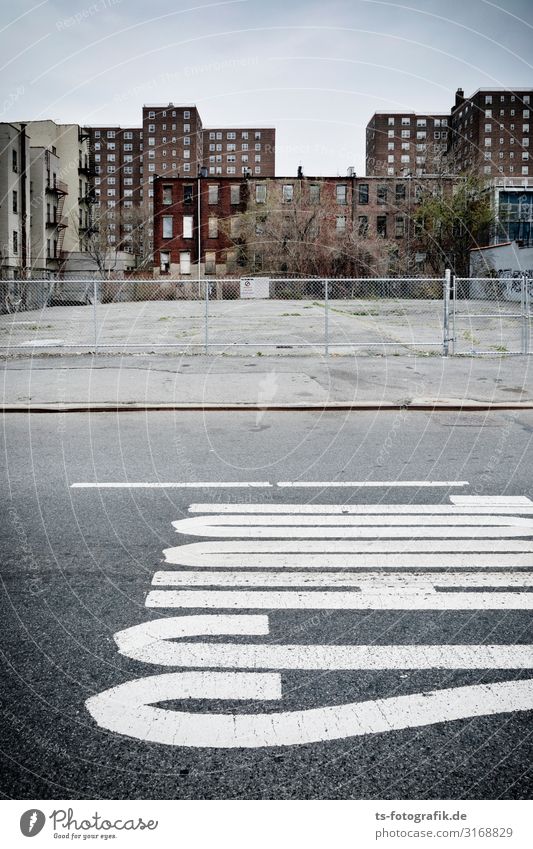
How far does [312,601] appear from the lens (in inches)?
175

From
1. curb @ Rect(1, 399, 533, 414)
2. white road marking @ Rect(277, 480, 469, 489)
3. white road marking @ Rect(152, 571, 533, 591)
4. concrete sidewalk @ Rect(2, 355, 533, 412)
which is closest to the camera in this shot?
white road marking @ Rect(152, 571, 533, 591)

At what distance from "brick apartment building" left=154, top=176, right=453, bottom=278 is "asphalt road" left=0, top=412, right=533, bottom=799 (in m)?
47.4

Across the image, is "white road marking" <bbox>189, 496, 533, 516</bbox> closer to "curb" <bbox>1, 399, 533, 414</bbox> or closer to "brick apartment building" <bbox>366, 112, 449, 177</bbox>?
"curb" <bbox>1, 399, 533, 414</bbox>

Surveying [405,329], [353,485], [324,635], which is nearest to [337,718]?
[324,635]

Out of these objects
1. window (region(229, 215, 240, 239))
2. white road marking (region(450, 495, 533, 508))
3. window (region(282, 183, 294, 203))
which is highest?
window (region(282, 183, 294, 203))

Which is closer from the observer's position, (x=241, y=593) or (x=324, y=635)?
(x=324, y=635)

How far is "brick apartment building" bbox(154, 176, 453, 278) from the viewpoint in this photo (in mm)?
58969

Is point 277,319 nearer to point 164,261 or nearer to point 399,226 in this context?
point 399,226

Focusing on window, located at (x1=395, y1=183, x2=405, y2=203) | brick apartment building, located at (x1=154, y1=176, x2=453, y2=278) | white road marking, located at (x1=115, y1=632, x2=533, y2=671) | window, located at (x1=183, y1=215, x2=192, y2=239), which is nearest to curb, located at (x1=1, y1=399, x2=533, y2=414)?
white road marking, located at (x1=115, y1=632, x2=533, y2=671)

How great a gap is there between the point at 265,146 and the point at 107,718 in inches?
6317

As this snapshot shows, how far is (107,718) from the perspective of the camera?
3186 millimetres

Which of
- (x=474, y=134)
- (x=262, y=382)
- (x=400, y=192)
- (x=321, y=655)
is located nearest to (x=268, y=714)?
(x=321, y=655)

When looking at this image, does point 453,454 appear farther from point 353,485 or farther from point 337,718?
point 337,718

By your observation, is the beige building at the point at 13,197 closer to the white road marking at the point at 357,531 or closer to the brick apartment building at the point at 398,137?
the white road marking at the point at 357,531
